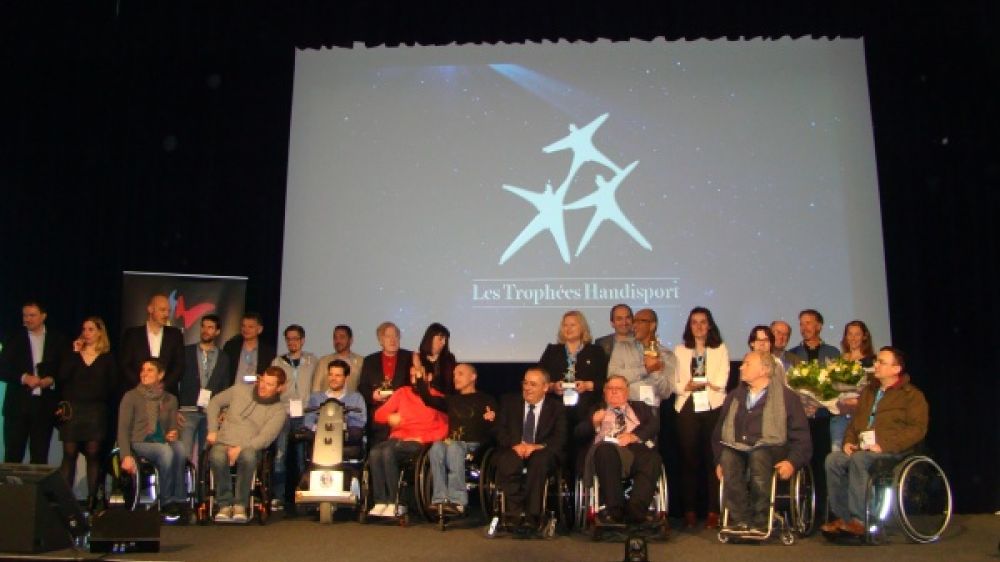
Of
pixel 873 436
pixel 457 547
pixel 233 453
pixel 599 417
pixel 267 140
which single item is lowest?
pixel 457 547

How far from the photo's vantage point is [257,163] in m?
7.61

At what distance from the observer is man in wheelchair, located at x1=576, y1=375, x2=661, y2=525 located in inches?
209

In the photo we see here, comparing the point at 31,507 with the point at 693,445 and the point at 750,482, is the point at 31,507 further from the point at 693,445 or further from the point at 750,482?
the point at 693,445

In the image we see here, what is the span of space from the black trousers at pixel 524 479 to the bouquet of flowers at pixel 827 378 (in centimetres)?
144

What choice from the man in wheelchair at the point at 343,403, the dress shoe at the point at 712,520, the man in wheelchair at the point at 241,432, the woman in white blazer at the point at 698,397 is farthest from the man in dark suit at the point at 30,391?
the dress shoe at the point at 712,520

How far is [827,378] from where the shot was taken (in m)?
5.50

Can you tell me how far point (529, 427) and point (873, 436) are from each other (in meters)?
1.89

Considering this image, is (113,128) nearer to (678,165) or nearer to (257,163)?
(257,163)

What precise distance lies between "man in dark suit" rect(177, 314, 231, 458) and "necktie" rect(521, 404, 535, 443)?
2.10 m

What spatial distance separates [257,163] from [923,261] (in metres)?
4.88

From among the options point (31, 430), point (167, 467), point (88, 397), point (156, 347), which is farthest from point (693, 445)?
point (31, 430)

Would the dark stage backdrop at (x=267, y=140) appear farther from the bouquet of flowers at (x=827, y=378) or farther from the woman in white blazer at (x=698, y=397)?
the bouquet of flowers at (x=827, y=378)

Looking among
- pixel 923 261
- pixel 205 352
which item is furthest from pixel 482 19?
pixel 923 261

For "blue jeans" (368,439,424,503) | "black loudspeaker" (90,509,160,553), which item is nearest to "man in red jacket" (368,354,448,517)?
"blue jeans" (368,439,424,503)
